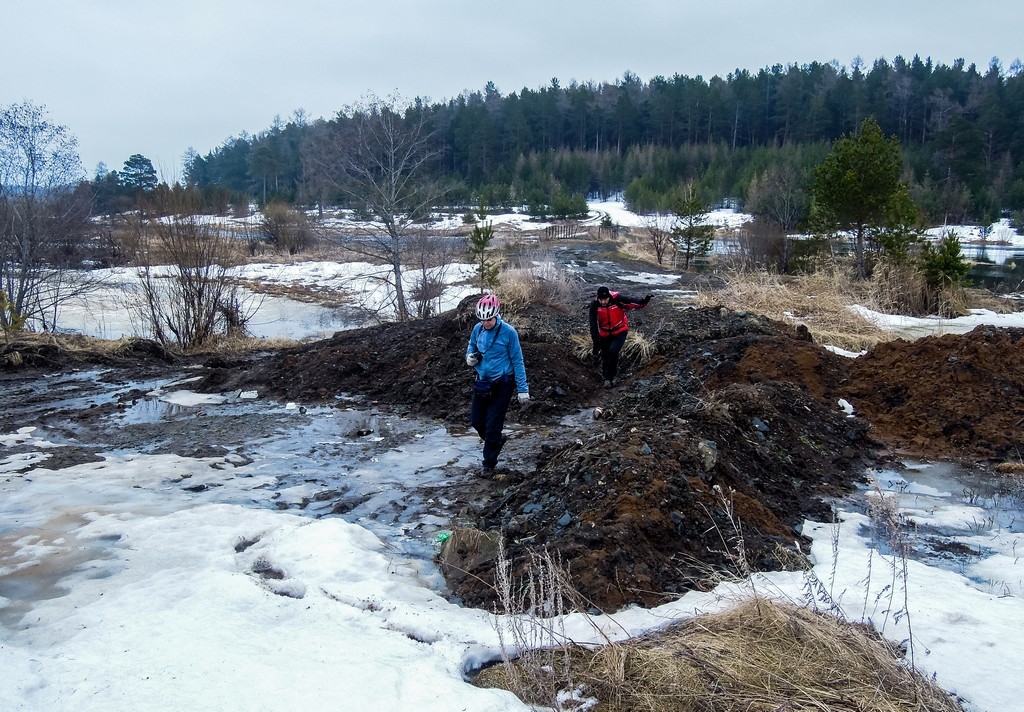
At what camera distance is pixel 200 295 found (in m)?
14.8

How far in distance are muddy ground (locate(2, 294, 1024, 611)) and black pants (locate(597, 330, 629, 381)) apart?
0.27 meters

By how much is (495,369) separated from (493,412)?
17.6 inches

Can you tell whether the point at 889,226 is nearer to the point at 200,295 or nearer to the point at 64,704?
the point at 200,295

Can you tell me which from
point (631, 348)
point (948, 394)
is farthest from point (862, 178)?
point (948, 394)

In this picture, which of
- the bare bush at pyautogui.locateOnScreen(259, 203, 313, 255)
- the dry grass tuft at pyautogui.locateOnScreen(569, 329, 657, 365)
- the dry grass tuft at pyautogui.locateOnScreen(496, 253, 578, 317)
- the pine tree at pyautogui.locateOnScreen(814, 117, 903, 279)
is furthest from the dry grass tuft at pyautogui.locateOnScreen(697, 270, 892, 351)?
the bare bush at pyautogui.locateOnScreen(259, 203, 313, 255)


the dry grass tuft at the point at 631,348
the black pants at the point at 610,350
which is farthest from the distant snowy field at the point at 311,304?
the black pants at the point at 610,350

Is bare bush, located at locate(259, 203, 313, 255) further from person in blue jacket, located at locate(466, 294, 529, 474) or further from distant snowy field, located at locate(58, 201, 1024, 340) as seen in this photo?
person in blue jacket, located at locate(466, 294, 529, 474)

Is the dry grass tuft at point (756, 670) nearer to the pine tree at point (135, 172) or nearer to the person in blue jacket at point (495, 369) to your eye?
the person in blue jacket at point (495, 369)

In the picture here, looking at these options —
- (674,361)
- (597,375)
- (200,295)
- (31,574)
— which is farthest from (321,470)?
(200,295)

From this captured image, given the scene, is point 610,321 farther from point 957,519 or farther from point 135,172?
point 135,172

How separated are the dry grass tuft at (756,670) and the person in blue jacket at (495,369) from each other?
3360mm

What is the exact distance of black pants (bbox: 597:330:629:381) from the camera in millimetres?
9875

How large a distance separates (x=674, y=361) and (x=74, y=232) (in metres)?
16.0

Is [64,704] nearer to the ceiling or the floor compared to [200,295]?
nearer to the floor
